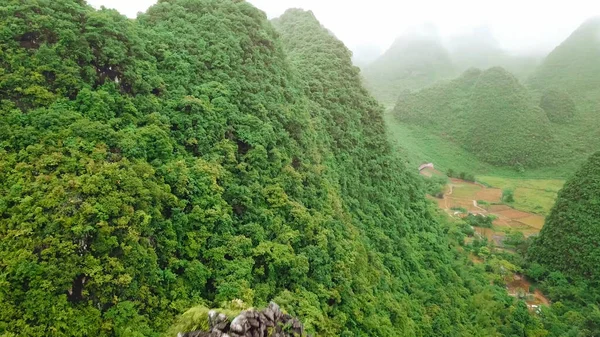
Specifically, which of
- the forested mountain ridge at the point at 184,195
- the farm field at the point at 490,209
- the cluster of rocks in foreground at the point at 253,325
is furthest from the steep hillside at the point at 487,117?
the cluster of rocks in foreground at the point at 253,325

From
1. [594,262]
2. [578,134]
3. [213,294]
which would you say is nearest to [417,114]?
[578,134]

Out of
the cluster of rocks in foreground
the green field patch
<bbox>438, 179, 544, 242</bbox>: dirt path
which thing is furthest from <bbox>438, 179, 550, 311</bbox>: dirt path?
the cluster of rocks in foreground

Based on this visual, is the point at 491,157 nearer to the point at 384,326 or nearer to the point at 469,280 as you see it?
the point at 469,280

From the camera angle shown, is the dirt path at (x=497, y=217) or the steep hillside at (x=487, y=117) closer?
the dirt path at (x=497, y=217)

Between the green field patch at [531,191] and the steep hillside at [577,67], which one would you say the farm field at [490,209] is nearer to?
the green field patch at [531,191]

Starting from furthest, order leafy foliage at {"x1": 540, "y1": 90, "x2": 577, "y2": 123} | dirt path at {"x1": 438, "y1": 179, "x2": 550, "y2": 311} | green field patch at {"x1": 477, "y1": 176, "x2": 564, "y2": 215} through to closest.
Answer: leafy foliage at {"x1": 540, "y1": 90, "x2": 577, "y2": 123} < green field patch at {"x1": 477, "y1": 176, "x2": 564, "y2": 215} < dirt path at {"x1": 438, "y1": 179, "x2": 550, "y2": 311}

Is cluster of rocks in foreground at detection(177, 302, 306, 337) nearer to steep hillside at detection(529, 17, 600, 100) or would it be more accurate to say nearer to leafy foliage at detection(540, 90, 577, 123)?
leafy foliage at detection(540, 90, 577, 123)

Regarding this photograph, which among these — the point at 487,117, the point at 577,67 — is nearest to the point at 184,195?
the point at 487,117
